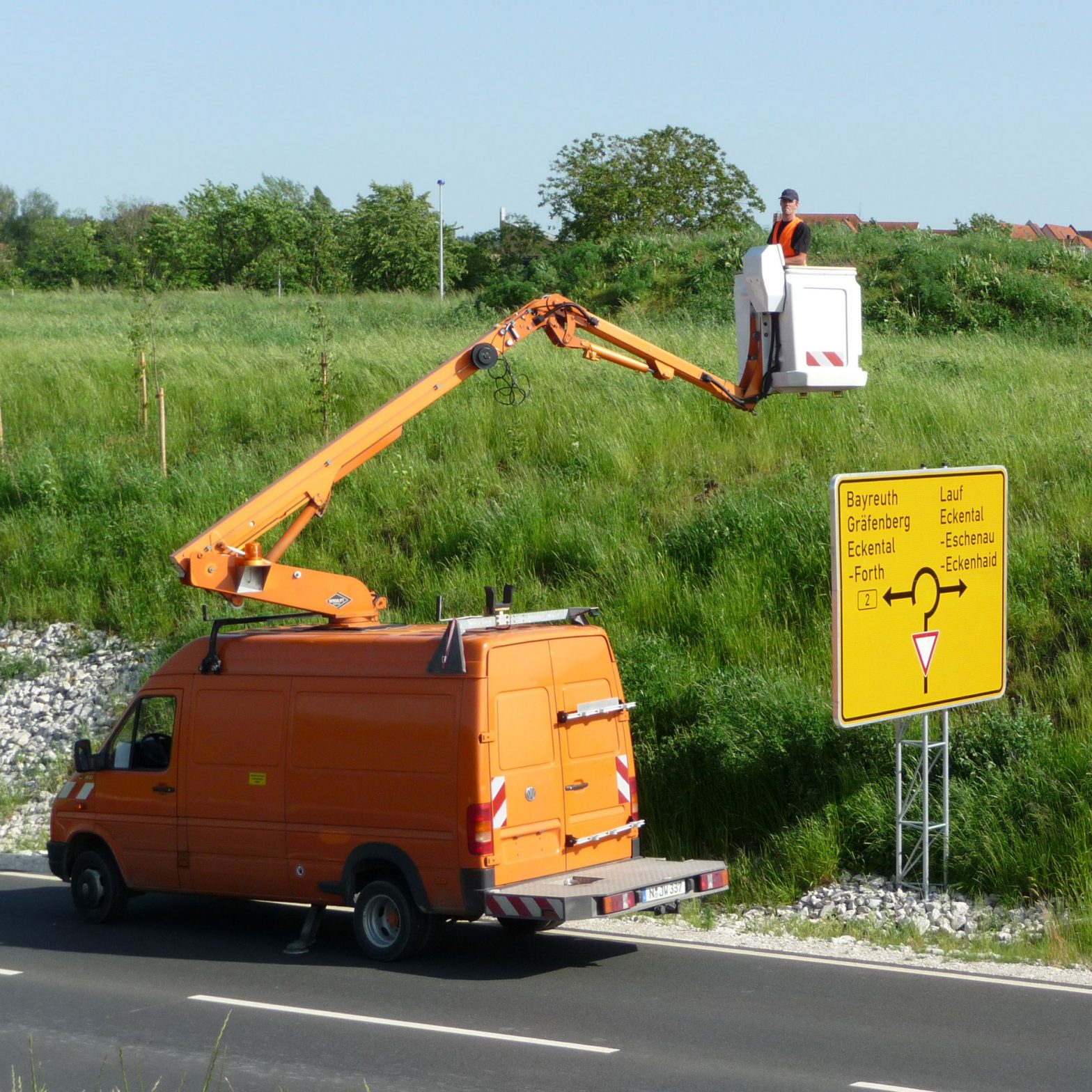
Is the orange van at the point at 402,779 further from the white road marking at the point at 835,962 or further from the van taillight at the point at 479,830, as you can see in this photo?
the white road marking at the point at 835,962

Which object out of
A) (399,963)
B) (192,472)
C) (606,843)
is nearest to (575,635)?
(606,843)

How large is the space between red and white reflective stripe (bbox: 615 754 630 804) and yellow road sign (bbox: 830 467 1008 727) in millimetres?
1710

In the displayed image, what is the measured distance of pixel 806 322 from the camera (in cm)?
1064

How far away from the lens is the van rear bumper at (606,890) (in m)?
8.77

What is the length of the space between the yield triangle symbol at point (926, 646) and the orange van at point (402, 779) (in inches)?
100

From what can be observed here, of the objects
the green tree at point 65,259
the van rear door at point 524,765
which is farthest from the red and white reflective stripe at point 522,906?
the green tree at point 65,259

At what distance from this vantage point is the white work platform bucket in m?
10.5

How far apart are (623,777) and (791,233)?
4.44 m

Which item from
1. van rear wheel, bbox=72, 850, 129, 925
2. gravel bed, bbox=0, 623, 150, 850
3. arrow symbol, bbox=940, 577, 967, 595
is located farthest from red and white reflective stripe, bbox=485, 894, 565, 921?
gravel bed, bbox=0, 623, 150, 850

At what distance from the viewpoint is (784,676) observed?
1392 cm

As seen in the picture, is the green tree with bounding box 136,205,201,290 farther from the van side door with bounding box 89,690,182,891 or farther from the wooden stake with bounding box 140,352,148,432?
the van side door with bounding box 89,690,182,891

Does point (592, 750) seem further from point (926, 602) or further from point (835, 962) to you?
point (926, 602)

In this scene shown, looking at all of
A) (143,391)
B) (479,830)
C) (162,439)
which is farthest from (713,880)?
(143,391)

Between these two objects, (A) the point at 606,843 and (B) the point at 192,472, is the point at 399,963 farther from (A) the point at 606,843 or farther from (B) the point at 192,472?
(B) the point at 192,472
